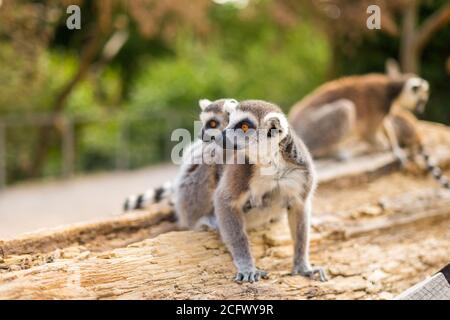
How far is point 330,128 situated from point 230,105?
273cm

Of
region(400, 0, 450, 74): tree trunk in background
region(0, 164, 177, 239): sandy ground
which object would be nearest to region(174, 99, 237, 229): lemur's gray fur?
region(0, 164, 177, 239): sandy ground

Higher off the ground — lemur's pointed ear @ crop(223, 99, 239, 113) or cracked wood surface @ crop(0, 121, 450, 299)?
lemur's pointed ear @ crop(223, 99, 239, 113)

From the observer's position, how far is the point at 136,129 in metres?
9.49

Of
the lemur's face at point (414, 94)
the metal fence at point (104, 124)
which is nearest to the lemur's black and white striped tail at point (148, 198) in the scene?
the lemur's face at point (414, 94)

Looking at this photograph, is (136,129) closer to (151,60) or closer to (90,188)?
(90,188)

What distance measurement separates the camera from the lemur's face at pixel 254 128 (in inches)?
96.0

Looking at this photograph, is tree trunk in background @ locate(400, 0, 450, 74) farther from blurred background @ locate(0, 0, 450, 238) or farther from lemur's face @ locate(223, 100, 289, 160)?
lemur's face @ locate(223, 100, 289, 160)

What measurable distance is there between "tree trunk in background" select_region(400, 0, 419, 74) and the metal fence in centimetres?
325

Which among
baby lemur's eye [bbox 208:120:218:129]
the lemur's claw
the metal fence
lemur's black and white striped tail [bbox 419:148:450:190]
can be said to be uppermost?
baby lemur's eye [bbox 208:120:218:129]

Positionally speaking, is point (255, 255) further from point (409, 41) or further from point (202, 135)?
point (409, 41)

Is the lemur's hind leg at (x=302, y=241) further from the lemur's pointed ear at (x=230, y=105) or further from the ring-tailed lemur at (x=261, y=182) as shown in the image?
the lemur's pointed ear at (x=230, y=105)

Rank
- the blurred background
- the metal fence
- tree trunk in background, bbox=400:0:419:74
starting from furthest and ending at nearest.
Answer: the metal fence
tree trunk in background, bbox=400:0:419:74
the blurred background

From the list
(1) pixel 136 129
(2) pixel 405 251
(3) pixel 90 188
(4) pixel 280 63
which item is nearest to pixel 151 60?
(4) pixel 280 63

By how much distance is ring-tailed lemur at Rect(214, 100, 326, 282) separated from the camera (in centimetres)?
247
